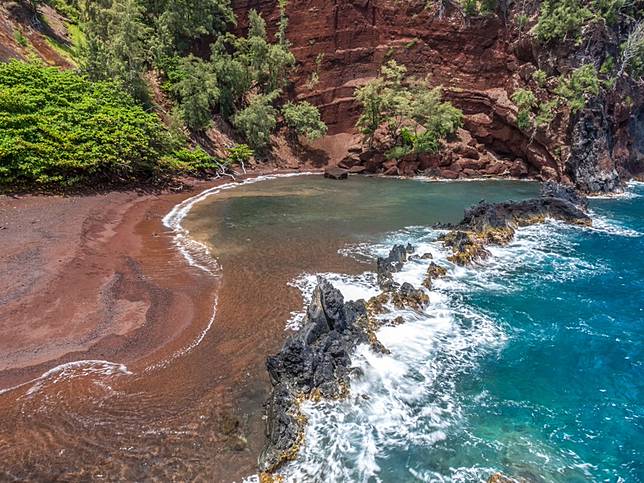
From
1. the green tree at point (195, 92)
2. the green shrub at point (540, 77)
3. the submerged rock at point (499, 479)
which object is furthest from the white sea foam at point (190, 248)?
the green shrub at point (540, 77)

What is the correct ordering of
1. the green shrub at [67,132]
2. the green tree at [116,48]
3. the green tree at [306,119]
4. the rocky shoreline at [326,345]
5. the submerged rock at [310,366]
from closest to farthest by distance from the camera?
the submerged rock at [310,366] → the rocky shoreline at [326,345] → the green shrub at [67,132] → the green tree at [116,48] → the green tree at [306,119]

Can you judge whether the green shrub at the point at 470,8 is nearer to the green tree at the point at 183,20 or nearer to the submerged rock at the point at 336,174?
the submerged rock at the point at 336,174

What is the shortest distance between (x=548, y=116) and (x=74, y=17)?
197 feet

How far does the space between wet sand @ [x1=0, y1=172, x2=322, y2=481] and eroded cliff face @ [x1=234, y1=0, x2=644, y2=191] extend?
37.5 m

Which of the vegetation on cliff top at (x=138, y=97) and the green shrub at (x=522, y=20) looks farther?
the green shrub at (x=522, y=20)

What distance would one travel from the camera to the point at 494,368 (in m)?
11.6

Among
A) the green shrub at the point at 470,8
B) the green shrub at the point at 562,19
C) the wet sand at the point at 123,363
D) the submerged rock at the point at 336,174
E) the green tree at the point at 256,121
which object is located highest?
the green shrub at the point at 470,8

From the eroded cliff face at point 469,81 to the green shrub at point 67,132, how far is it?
2790 centimetres

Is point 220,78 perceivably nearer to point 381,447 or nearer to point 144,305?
point 144,305

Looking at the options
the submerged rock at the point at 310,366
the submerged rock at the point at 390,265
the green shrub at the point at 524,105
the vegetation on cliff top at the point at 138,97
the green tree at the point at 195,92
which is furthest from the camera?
the green shrub at the point at 524,105

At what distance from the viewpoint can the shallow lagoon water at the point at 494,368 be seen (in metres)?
8.48

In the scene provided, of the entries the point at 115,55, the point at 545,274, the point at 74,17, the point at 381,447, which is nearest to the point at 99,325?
the point at 381,447

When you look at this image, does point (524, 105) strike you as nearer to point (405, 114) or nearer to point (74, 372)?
point (405, 114)

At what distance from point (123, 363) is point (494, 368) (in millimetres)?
11300
